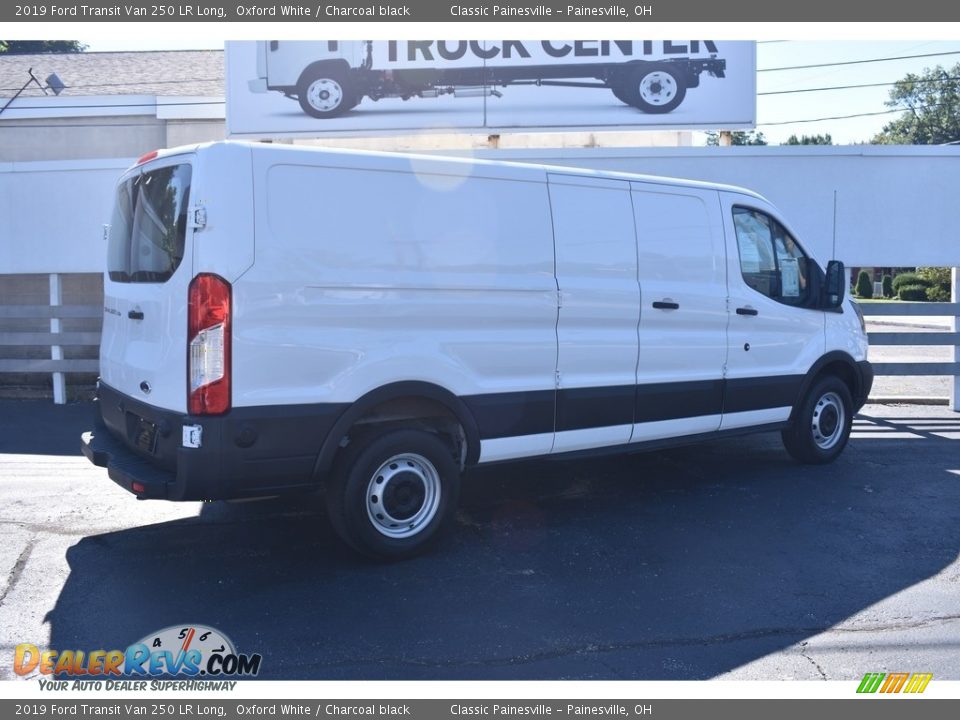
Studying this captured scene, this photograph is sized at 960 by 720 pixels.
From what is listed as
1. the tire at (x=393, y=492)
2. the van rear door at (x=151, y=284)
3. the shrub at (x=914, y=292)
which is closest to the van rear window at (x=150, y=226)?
the van rear door at (x=151, y=284)

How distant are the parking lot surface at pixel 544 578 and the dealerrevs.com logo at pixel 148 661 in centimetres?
8

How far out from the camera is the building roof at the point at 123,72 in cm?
1686

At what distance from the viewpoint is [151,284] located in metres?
5.17

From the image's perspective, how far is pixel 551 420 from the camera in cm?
600

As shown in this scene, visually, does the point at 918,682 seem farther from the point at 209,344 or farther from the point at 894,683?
the point at 209,344

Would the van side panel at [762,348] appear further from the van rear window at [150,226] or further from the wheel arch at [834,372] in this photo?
the van rear window at [150,226]

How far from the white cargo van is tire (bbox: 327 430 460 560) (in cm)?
1

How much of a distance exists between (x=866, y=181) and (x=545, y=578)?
26.1ft

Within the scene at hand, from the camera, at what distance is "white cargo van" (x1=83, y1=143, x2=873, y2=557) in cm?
477

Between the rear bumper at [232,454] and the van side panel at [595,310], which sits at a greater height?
the van side panel at [595,310]

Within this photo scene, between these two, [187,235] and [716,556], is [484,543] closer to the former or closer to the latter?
[716,556]

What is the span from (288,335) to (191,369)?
53 cm

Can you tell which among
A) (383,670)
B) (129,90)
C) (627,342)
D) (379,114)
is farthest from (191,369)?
(129,90)

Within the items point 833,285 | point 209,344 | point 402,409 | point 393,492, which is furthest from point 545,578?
point 833,285
